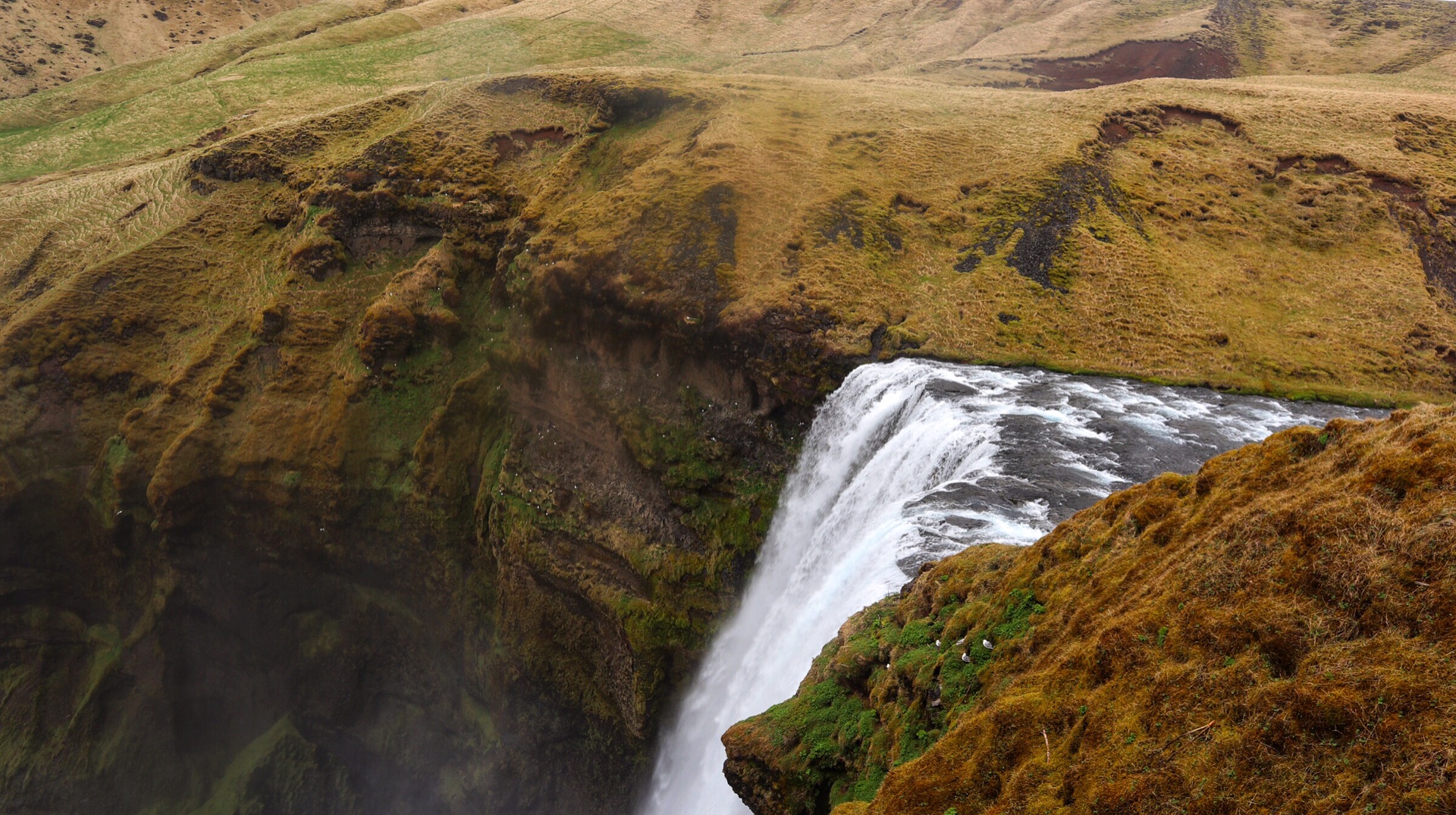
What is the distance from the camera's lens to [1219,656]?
5637 mm

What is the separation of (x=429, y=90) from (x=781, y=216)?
25.5 metres

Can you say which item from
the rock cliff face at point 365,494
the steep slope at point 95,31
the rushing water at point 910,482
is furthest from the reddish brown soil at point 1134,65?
the steep slope at point 95,31

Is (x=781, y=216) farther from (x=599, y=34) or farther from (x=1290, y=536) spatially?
(x=599, y=34)

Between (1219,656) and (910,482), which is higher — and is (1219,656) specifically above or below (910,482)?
above

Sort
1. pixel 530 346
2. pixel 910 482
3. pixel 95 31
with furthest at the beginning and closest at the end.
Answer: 1. pixel 95 31
2. pixel 530 346
3. pixel 910 482

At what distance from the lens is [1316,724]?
482 centimetres

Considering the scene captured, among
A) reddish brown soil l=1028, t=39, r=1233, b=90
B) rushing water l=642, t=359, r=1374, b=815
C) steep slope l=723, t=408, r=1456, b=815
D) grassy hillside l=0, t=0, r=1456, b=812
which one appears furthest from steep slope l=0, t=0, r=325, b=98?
steep slope l=723, t=408, r=1456, b=815

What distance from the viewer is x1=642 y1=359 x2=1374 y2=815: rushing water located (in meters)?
14.1

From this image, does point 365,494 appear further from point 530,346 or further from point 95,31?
point 95,31

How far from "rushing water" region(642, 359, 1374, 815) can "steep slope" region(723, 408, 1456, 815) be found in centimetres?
417

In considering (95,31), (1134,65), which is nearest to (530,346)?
(1134,65)

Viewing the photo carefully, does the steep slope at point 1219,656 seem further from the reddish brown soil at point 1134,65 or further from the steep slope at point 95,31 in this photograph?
the steep slope at point 95,31

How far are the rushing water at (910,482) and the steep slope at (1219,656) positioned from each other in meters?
4.17

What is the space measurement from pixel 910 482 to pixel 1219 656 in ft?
39.8
